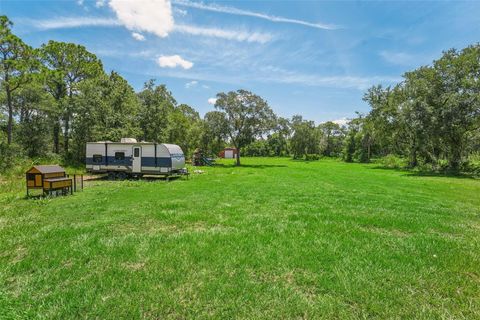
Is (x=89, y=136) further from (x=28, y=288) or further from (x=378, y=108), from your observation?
(x=378, y=108)

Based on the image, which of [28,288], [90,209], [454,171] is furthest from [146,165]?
[454,171]

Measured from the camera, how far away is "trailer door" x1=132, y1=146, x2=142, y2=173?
19234 mm

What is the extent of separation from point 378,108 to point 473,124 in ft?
48.4

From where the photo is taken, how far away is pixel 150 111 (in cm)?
3328

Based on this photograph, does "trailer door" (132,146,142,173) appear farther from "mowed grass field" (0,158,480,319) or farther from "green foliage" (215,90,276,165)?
"green foliage" (215,90,276,165)

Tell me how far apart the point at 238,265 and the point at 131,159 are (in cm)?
1695

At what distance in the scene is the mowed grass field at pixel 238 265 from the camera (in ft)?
11.1

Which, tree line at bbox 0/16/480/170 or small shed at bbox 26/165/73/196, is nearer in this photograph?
small shed at bbox 26/165/73/196

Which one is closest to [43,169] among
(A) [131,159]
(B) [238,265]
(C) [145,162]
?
(A) [131,159]

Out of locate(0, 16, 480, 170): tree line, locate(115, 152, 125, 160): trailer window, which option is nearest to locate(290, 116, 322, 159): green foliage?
locate(0, 16, 480, 170): tree line

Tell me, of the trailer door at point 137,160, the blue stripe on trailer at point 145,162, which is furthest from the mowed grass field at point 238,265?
the trailer door at point 137,160

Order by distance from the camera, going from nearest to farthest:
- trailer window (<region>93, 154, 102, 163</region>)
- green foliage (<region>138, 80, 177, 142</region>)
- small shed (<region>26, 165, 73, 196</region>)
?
small shed (<region>26, 165, 73, 196</region>) → trailer window (<region>93, 154, 102, 163</region>) → green foliage (<region>138, 80, 177, 142</region>)

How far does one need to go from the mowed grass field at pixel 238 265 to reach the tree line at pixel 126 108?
820 inches

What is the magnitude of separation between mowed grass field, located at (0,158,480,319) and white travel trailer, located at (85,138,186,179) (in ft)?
34.8
